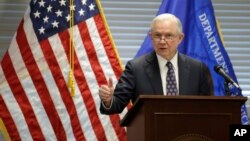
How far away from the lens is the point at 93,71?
467cm

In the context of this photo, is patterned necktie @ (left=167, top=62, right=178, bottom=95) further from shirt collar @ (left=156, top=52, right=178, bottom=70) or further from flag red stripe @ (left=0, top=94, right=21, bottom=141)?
flag red stripe @ (left=0, top=94, right=21, bottom=141)

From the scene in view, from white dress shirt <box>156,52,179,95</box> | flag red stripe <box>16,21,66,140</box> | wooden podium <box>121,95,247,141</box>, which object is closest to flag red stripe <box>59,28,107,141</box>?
flag red stripe <box>16,21,66,140</box>

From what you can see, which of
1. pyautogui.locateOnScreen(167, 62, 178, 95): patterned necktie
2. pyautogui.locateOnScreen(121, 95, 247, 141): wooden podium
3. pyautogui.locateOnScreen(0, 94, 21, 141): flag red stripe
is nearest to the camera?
pyautogui.locateOnScreen(121, 95, 247, 141): wooden podium

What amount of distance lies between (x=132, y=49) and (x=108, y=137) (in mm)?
1011

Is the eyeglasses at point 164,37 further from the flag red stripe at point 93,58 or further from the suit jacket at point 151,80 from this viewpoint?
the flag red stripe at point 93,58

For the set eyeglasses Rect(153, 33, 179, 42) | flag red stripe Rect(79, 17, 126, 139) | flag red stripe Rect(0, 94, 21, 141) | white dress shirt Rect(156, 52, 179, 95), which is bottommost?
flag red stripe Rect(0, 94, 21, 141)

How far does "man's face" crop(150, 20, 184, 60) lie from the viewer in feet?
10.8

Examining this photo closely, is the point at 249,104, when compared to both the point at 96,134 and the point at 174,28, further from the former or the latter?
the point at 174,28

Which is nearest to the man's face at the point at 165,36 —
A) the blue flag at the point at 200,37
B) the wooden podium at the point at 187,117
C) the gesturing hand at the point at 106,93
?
the gesturing hand at the point at 106,93

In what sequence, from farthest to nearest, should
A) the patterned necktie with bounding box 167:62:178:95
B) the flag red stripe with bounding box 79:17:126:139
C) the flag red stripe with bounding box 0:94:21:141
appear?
the flag red stripe with bounding box 79:17:126:139
the flag red stripe with bounding box 0:94:21:141
the patterned necktie with bounding box 167:62:178:95

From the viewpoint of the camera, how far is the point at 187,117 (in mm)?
2578

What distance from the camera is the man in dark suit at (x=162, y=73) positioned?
10.7ft

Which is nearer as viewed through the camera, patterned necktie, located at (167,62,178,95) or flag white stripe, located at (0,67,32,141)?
patterned necktie, located at (167,62,178,95)

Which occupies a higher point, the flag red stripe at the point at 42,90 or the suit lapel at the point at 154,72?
the suit lapel at the point at 154,72
